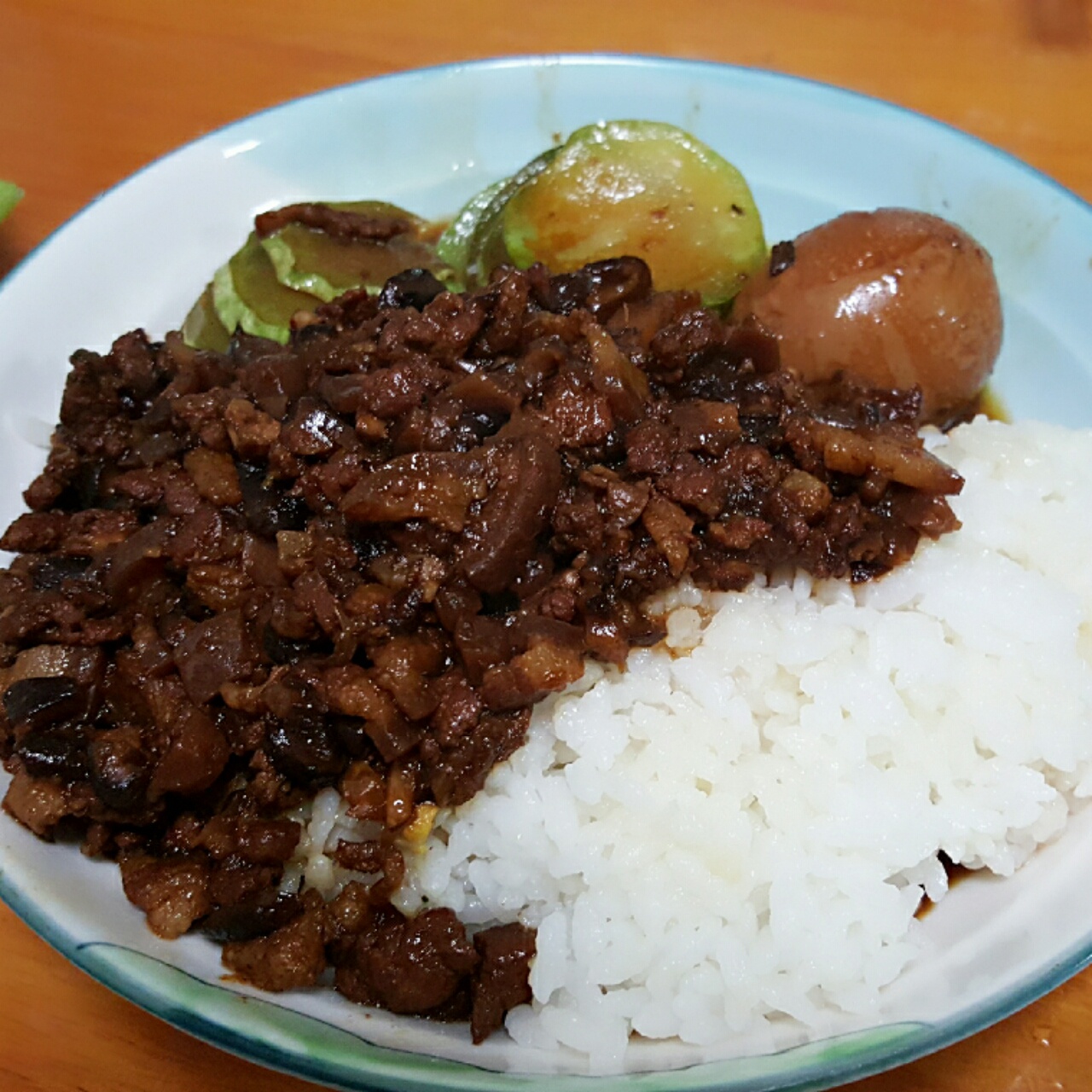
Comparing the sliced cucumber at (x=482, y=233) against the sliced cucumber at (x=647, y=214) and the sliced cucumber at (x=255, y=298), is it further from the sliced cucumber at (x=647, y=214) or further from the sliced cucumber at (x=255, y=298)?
the sliced cucumber at (x=255, y=298)

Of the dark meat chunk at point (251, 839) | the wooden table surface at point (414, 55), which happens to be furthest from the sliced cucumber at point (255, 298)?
the dark meat chunk at point (251, 839)

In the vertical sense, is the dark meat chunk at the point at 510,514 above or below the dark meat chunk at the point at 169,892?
above

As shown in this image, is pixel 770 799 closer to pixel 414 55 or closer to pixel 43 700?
pixel 43 700

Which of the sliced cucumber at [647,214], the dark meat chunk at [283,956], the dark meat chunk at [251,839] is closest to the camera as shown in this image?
the dark meat chunk at [283,956]

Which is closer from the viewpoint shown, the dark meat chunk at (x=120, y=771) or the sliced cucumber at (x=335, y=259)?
the dark meat chunk at (x=120, y=771)

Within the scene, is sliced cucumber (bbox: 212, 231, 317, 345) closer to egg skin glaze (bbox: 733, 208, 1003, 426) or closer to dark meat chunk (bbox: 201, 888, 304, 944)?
egg skin glaze (bbox: 733, 208, 1003, 426)
